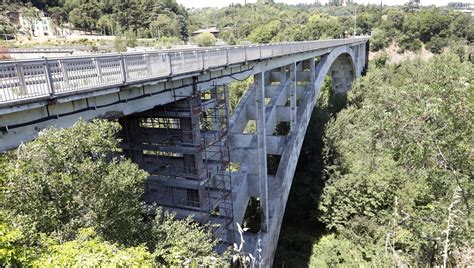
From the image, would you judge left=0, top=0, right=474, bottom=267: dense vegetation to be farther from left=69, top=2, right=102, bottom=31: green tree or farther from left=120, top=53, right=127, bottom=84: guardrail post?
left=69, top=2, right=102, bottom=31: green tree

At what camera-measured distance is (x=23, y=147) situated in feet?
18.6

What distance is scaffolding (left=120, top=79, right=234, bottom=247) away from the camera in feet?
36.7

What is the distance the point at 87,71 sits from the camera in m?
7.24

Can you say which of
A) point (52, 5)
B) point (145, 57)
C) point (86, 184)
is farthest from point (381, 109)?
point (52, 5)

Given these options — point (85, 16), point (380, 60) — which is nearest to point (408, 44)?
point (380, 60)

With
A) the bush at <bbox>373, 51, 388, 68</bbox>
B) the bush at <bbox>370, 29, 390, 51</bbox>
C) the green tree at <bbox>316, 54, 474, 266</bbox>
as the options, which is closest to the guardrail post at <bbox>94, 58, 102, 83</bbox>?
the green tree at <bbox>316, 54, 474, 266</bbox>

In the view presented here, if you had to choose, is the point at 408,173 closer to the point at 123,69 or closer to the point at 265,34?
the point at 123,69

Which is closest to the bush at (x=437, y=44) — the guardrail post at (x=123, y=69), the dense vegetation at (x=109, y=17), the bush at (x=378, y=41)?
the bush at (x=378, y=41)

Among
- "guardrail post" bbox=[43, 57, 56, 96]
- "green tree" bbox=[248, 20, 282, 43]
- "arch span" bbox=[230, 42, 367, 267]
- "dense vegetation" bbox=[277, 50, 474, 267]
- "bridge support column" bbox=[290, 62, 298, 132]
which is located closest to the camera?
"guardrail post" bbox=[43, 57, 56, 96]

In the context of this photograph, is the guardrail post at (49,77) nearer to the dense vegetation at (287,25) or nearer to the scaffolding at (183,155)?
the scaffolding at (183,155)

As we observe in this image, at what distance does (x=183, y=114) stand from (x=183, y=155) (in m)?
1.71

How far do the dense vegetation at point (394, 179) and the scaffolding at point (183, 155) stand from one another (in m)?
5.57

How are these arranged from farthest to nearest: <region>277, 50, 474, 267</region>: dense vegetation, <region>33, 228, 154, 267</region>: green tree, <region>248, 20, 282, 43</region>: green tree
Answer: <region>248, 20, 282, 43</region>: green tree → <region>277, 50, 474, 267</region>: dense vegetation → <region>33, 228, 154, 267</region>: green tree

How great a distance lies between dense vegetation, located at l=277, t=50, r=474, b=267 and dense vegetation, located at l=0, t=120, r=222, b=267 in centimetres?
598
